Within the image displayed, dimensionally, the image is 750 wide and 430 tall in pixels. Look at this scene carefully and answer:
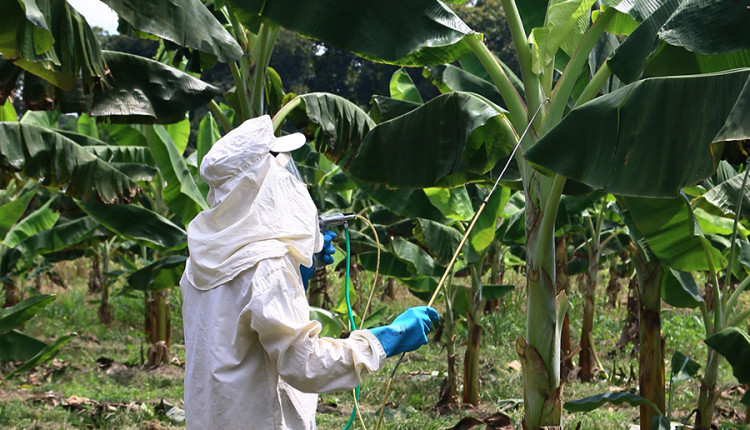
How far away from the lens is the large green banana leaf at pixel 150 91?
4.83 metres

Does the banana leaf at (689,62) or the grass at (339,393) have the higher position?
the banana leaf at (689,62)

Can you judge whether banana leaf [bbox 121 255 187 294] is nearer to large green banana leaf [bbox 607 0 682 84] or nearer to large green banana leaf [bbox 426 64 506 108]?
large green banana leaf [bbox 426 64 506 108]

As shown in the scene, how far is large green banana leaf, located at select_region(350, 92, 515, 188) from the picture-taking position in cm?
456

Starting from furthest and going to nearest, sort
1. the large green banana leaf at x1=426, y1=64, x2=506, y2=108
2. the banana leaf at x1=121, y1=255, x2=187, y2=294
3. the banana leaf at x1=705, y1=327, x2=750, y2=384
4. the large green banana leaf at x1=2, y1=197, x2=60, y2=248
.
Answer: the large green banana leaf at x1=2, y1=197, x2=60, y2=248
the banana leaf at x1=121, y1=255, x2=187, y2=294
the large green banana leaf at x1=426, y1=64, x2=506, y2=108
the banana leaf at x1=705, y1=327, x2=750, y2=384

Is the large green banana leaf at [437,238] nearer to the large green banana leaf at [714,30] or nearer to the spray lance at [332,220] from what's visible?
the spray lance at [332,220]

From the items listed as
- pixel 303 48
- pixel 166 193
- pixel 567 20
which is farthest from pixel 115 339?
pixel 303 48

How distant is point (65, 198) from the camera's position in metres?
8.73

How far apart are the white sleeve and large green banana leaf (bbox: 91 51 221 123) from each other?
2937 millimetres

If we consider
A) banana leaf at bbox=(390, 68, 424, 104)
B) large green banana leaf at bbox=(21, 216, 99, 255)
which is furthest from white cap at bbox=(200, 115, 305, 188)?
large green banana leaf at bbox=(21, 216, 99, 255)

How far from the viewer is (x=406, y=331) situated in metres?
2.50

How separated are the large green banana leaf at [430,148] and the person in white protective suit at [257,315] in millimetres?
2182

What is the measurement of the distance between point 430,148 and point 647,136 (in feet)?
5.80

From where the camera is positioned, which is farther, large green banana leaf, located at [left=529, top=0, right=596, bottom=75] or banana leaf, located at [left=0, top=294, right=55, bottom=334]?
banana leaf, located at [left=0, top=294, right=55, bottom=334]

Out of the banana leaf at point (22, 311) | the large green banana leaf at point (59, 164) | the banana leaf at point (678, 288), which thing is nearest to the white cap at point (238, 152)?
the banana leaf at point (22, 311)
